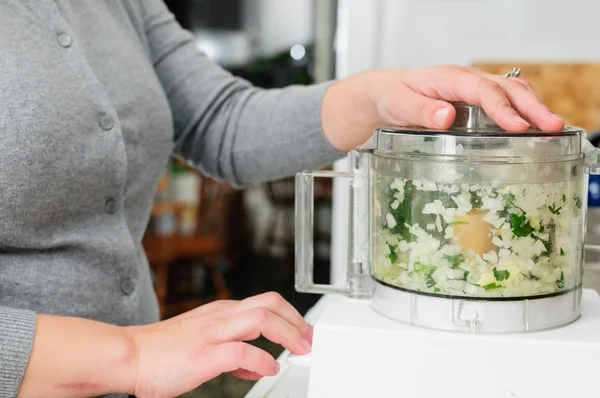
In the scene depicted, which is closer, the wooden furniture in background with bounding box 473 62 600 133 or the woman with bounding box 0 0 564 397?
the woman with bounding box 0 0 564 397

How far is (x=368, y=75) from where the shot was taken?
2.69ft

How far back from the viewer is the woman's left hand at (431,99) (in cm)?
62

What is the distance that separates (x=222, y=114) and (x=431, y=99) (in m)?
0.43

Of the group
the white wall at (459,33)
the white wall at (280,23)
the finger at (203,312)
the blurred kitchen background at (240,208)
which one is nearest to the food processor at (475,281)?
the finger at (203,312)

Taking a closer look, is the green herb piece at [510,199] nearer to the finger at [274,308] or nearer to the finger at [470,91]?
the finger at [470,91]

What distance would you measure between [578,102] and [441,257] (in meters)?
1.40

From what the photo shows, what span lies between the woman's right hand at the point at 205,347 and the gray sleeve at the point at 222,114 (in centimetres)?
35

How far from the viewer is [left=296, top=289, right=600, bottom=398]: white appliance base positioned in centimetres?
59

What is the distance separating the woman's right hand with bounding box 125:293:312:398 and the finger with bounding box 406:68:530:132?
0.26m

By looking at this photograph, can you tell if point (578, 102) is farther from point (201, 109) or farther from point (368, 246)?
point (368, 246)

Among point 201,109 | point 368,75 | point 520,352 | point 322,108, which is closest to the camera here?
point 520,352

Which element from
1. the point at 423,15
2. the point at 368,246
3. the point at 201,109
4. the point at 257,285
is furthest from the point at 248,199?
the point at 368,246

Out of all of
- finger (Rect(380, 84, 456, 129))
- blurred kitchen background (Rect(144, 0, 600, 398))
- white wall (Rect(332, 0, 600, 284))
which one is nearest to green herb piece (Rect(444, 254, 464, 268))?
finger (Rect(380, 84, 456, 129))

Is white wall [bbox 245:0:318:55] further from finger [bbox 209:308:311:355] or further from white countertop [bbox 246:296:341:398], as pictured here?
finger [bbox 209:308:311:355]
